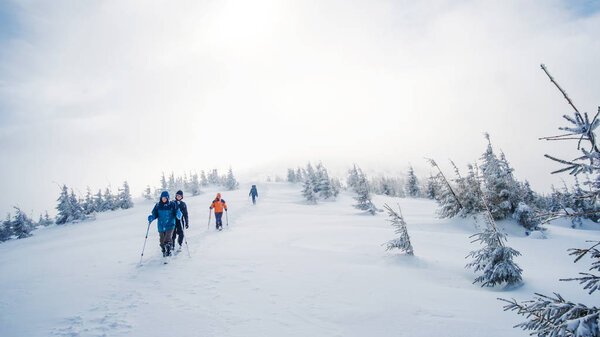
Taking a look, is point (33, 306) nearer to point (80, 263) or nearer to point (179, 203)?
point (80, 263)

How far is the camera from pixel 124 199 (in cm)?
4678

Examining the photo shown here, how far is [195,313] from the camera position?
5473 millimetres

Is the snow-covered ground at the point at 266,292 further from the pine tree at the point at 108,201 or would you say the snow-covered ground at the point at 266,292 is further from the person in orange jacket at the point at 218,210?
the pine tree at the point at 108,201

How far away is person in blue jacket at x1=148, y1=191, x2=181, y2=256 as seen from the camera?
9809 millimetres

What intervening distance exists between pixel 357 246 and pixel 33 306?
9652mm

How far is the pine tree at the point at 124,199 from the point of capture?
4628cm

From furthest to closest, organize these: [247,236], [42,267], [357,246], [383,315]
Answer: [247,236] → [357,246] → [42,267] → [383,315]

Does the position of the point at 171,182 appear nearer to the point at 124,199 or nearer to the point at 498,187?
the point at 124,199

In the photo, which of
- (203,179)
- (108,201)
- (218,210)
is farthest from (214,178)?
(218,210)

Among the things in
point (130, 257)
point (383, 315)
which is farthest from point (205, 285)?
point (130, 257)

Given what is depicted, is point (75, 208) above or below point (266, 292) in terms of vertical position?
above

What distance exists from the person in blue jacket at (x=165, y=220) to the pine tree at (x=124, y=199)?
4379cm

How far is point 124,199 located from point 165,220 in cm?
4493

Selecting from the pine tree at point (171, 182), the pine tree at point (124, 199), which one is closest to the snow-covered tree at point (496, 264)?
the pine tree at point (124, 199)
